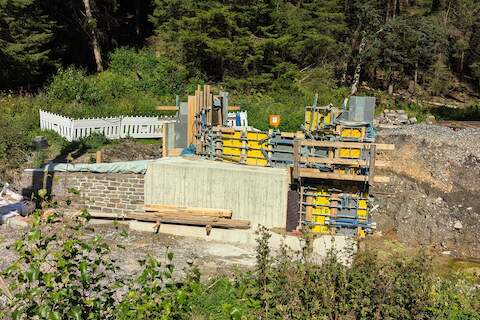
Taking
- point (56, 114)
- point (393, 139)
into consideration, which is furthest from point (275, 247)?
point (393, 139)

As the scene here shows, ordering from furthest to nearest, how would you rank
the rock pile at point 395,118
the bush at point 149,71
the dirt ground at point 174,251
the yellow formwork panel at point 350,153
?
the rock pile at point 395,118 < the bush at point 149,71 < the yellow formwork panel at point 350,153 < the dirt ground at point 174,251

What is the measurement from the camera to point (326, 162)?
42.0 ft

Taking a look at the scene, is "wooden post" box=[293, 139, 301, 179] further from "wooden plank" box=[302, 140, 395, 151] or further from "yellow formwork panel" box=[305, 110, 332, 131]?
"yellow formwork panel" box=[305, 110, 332, 131]

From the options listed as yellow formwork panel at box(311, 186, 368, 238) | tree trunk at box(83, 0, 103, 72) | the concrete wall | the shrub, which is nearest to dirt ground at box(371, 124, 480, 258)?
yellow formwork panel at box(311, 186, 368, 238)

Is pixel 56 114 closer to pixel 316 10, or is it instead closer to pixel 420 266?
pixel 420 266

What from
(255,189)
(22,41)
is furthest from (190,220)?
(22,41)

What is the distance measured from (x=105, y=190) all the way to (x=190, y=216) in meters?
2.69

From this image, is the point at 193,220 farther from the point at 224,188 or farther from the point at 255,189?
the point at 255,189

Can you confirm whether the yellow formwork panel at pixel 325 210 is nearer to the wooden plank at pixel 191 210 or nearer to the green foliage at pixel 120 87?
the wooden plank at pixel 191 210

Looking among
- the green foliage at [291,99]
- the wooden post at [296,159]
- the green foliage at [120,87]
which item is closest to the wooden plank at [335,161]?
the wooden post at [296,159]

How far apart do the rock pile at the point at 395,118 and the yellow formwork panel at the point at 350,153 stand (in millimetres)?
18864

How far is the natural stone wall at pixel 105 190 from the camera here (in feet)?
47.0

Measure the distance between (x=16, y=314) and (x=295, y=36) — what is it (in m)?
32.4

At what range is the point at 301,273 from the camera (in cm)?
705
